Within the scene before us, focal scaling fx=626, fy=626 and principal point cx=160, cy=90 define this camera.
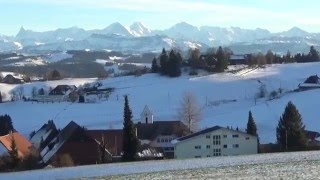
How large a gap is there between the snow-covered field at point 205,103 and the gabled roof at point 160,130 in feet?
23.8

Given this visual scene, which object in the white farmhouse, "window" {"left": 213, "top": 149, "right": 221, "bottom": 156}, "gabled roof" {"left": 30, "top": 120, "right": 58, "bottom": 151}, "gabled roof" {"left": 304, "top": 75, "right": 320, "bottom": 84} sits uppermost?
"gabled roof" {"left": 304, "top": 75, "right": 320, "bottom": 84}

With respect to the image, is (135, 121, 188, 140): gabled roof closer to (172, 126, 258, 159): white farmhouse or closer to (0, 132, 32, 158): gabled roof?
(172, 126, 258, 159): white farmhouse

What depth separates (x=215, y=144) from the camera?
4275 centimetres

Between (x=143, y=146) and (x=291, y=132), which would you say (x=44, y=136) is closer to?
(x=143, y=146)

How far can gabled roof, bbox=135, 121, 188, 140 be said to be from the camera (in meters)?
55.3

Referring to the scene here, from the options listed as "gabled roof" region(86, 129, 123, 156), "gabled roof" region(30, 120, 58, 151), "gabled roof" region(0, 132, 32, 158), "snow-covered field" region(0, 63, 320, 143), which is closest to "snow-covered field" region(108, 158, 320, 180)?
"gabled roof" region(0, 132, 32, 158)

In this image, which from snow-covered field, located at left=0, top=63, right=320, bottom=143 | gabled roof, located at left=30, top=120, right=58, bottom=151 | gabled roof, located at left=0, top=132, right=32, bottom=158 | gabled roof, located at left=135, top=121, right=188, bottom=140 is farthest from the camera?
snow-covered field, located at left=0, top=63, right=320, bottom=143

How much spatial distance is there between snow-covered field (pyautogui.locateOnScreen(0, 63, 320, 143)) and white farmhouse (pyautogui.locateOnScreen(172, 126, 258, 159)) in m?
11.7

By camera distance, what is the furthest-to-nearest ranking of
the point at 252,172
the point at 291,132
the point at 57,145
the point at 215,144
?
the point at 57,145, the point at 215,144, the point at 291,132, the point at 252,172

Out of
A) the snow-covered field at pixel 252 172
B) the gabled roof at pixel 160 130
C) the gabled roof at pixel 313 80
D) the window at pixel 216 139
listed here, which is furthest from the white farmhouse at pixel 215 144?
the gabled roof at pixel 313 80

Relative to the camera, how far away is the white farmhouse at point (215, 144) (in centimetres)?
4122

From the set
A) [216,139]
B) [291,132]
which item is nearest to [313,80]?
[216,139]

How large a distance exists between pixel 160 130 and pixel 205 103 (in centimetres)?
2796

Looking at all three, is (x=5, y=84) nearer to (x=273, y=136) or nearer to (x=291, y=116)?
(x=273, y=136)
